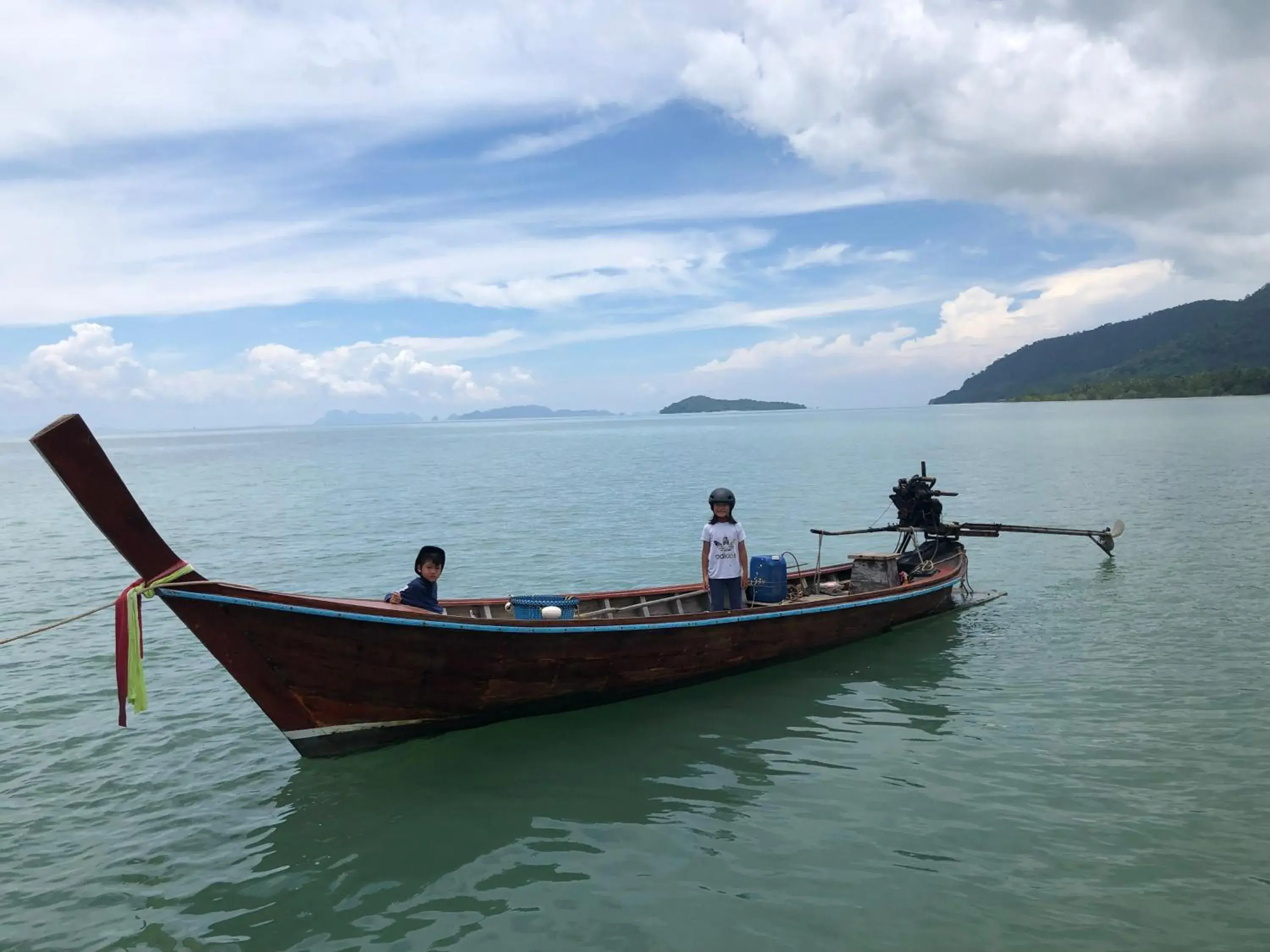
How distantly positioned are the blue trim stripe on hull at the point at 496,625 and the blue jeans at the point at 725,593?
33cm

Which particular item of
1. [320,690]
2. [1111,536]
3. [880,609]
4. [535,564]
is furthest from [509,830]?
[1111,536]

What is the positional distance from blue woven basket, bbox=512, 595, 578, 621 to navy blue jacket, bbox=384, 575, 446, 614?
1.11 m

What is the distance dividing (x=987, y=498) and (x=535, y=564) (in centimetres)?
2068

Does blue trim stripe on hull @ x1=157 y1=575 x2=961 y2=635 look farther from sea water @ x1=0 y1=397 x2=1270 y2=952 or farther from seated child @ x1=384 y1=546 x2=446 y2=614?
sea water @ x1=0 y1=397 x2=1270 y2=952

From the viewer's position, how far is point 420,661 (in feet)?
27.9

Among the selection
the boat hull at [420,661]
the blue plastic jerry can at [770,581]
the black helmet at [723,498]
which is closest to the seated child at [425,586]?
the boat hull at [420,661]

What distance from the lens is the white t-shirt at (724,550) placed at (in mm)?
10875

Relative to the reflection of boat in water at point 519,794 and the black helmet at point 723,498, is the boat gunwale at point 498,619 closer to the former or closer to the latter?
the reflection of boat in water at point 519,794

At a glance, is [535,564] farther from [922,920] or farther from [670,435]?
[670,435]

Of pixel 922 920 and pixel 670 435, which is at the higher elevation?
pixel 670 435

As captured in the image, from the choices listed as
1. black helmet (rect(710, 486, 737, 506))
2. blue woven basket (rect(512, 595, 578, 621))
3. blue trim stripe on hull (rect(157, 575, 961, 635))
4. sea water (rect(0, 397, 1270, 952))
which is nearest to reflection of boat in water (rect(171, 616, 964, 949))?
sea water (rect(0, 397, 1270, 952))

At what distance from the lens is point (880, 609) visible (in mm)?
13180

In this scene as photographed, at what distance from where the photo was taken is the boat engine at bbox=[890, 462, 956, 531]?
17047 mm

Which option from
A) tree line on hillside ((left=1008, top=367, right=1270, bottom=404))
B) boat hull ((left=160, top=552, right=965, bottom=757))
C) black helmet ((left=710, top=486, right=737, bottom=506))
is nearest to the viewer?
boat hull ((left=160, top=552, right=965, bottom=757))
